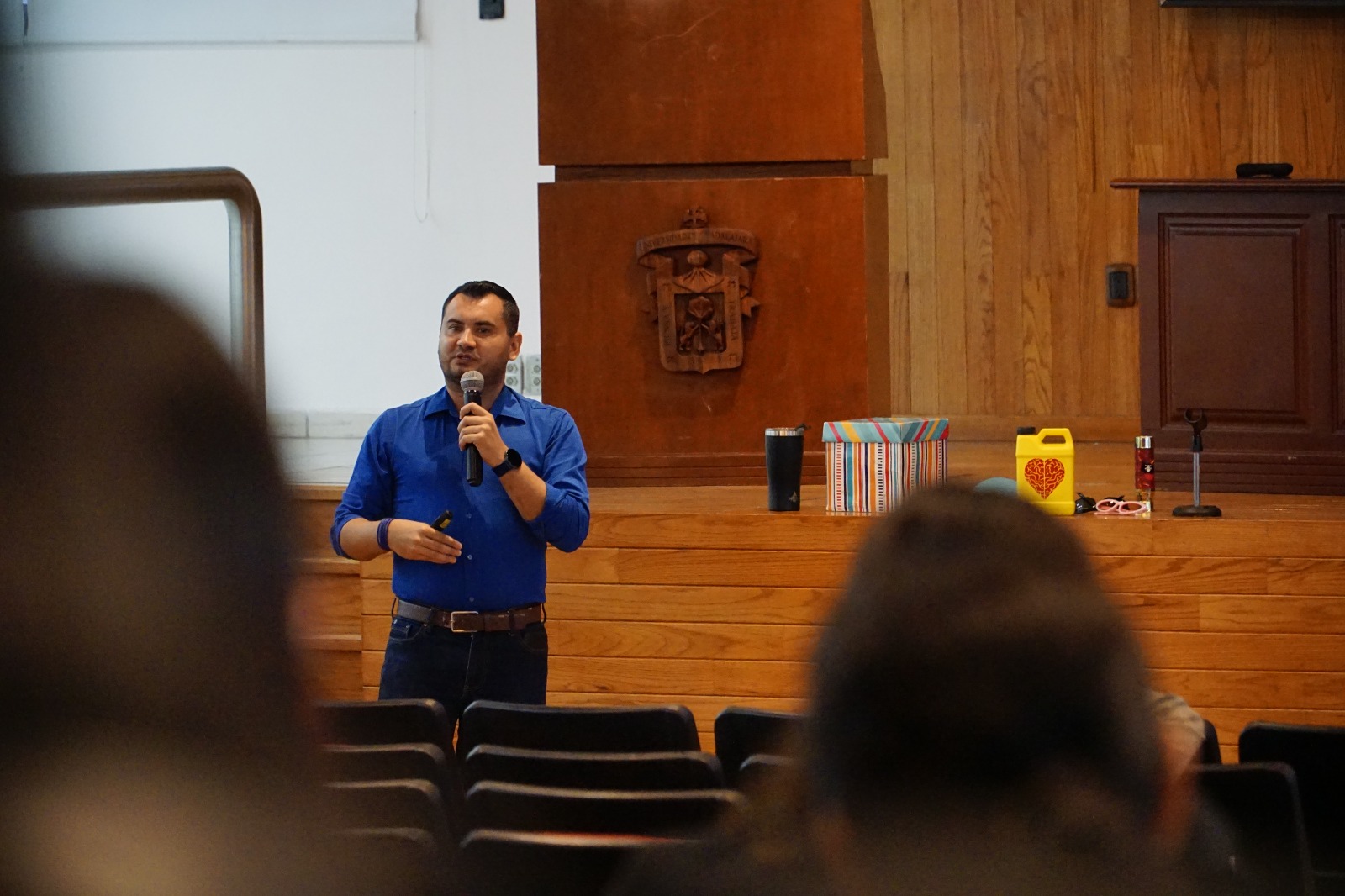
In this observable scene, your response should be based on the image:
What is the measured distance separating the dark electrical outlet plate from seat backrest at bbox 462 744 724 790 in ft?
18.4

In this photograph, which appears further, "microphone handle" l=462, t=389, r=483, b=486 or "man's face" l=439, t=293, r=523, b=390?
"man's face" l=439, t=293, r=523, b=390

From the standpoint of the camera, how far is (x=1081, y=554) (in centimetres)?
77

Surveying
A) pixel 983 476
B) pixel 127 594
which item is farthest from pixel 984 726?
pixel 983 476

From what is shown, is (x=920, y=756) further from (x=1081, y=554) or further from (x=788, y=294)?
(x=788, y=294)

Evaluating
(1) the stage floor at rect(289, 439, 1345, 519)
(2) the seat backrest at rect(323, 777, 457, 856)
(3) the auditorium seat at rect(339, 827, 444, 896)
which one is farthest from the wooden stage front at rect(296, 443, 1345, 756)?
(3) the auditorium seat at rect(339, 827, 444, 896)

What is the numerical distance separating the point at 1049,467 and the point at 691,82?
231 cm

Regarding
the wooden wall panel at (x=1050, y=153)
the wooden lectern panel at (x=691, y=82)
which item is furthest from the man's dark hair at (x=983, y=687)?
the wooden wall panel at (x=1050, y=153)

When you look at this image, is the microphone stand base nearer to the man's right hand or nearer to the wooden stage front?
the wooden stage front

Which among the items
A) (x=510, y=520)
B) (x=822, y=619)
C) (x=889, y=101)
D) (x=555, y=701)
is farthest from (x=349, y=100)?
(x=822, y=619)

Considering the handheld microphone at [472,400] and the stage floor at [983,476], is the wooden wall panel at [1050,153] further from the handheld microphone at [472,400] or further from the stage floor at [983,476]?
the handheld microphone at [472,400]

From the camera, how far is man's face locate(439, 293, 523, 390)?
10.7 feet

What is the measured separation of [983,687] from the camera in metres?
0.70

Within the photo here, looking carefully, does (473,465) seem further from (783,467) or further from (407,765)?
(783,467)

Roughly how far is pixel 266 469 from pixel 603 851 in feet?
5.42
